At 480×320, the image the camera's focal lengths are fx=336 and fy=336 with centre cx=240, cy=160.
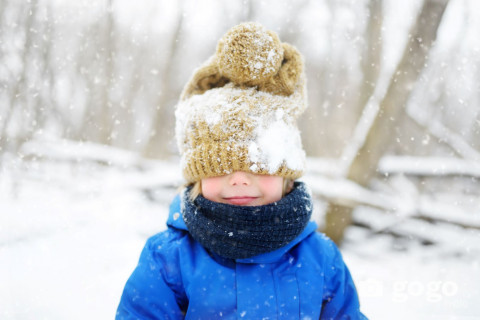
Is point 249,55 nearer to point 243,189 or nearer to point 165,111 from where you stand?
point 243,189

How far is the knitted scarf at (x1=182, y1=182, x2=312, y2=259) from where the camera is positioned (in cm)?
Result: 112

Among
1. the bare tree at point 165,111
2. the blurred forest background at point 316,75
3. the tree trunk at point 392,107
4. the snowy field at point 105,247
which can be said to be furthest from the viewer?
the bare tree at point 165,111

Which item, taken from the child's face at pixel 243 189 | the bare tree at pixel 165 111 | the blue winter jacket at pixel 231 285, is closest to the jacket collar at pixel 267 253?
the blue winter jacket at pixel 231 285

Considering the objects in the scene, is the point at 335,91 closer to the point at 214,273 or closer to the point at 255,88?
the point at 255,88

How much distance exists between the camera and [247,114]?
1141mm

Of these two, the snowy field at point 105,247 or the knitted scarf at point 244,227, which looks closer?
the knitted scarf at point 244,227

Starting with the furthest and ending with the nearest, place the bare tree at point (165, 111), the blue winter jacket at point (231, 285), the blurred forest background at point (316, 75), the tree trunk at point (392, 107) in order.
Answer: the bare tree at point (165, 111) → the blurred forest background at point (316, 75) → the tree trunk at point (392, 107) → the blue winter jacket at point (231, 285)

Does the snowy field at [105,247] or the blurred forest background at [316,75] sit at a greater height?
the blurred forest background at [316,75]

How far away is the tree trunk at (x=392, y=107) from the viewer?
2.86 metres

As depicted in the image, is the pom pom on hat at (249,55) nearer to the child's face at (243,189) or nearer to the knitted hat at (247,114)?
the knitted hat at (247,114)

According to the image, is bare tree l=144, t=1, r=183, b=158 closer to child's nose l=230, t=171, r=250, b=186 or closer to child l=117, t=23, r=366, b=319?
child l=117, t=23, r=366, b=319

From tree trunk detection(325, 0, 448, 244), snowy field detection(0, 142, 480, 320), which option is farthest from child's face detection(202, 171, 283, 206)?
tree trunk detection(325, 0, 448, 244)

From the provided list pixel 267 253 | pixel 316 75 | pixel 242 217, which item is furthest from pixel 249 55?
pixel 316 75

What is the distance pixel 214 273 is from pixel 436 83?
15.0ft
